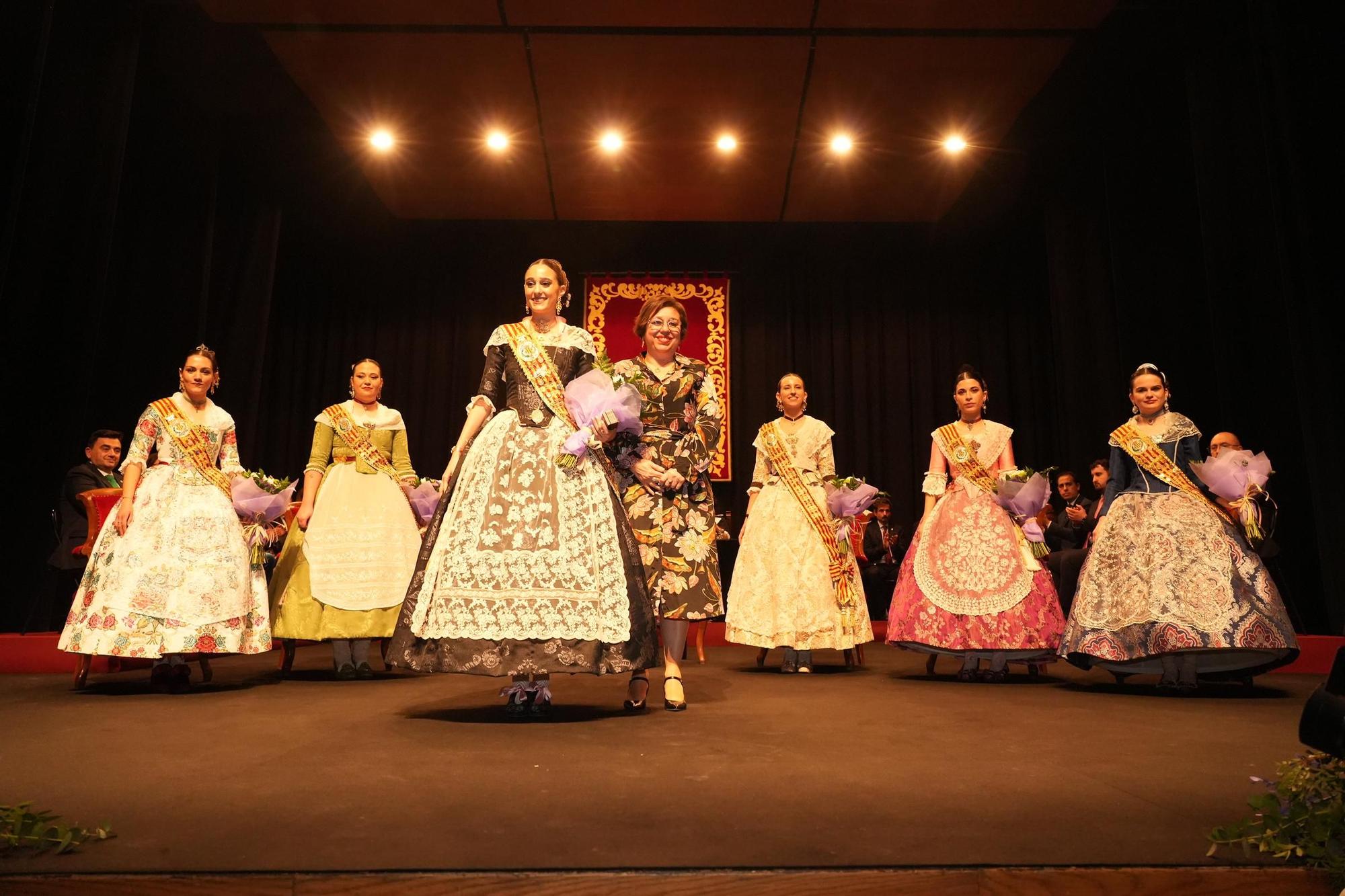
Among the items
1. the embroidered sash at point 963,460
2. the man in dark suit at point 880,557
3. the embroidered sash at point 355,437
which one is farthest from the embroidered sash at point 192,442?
the man in dark suit at point 880,557

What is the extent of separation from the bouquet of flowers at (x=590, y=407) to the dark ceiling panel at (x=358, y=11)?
330 centimetres

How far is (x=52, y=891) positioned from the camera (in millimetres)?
1486

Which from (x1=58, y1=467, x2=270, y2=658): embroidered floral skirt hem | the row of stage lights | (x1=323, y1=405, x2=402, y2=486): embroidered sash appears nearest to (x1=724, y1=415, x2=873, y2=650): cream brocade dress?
(x1=323, y1=405, x2=402, y2=486): embroidered sash

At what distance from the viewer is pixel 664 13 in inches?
218

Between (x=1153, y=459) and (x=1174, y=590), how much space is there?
63 centimetres

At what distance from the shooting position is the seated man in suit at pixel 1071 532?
672cm

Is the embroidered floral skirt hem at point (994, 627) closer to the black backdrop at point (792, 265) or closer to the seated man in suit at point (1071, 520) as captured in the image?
the black backdrop at point (792, 265)

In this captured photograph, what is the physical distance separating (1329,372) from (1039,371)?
14.9ft

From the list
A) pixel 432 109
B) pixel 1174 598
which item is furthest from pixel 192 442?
pixel 1174 598

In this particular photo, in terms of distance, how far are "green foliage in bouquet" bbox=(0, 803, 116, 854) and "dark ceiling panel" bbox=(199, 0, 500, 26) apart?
15.9 feet

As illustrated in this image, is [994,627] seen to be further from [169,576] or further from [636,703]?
[169,576]

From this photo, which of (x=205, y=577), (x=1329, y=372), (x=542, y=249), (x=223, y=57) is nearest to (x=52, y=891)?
(x=205, y=577)

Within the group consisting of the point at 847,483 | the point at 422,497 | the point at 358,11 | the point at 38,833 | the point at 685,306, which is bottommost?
the point at 38,833

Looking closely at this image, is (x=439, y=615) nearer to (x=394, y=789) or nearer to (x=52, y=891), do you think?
(x=394, y=789)
